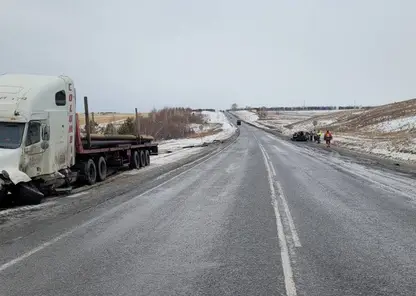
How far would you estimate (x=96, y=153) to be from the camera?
1736 cm

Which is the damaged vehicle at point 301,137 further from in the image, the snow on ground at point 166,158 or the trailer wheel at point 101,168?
the trailer wheel at point 101,168

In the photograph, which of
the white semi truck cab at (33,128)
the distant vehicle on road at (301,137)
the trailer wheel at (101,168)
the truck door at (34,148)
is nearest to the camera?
the white semi truck cab at (33,128)

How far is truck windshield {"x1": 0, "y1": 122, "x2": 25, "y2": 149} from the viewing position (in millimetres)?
11672

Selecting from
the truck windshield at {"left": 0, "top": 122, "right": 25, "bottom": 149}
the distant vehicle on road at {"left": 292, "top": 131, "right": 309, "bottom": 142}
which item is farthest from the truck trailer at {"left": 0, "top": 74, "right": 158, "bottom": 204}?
the distant vehicle on road at {"left": 292, "top": 131, "right": 309, "bottom": 142}

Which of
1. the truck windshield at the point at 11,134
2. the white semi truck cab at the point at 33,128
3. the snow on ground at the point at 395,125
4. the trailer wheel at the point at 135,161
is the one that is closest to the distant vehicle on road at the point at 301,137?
the snow on ground at the point at 395,125

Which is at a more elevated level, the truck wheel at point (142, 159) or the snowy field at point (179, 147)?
the truck wheel at point (142, 159)

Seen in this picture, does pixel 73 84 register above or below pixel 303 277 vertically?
above

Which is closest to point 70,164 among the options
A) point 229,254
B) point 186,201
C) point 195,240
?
point 186,201

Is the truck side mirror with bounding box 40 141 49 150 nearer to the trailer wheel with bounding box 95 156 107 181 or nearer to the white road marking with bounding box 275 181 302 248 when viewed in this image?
the trailer wheel with bounding box 95 156 107 181

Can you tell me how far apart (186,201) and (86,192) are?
4.22 meters

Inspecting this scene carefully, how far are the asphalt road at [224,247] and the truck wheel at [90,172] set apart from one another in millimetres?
4402

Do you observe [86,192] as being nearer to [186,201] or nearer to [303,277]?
[186,201]

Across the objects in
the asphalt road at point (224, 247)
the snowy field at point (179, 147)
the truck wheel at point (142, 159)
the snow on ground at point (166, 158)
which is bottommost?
the snowy field at point (179, 147)

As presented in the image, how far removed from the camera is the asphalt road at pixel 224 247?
525cm
